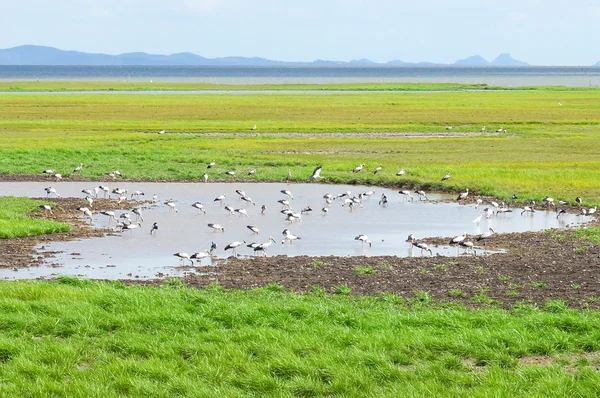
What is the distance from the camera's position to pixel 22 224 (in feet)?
75.4

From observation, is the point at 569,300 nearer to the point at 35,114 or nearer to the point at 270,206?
the point at 270,206

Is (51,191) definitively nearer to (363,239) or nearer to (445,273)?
(363,239)

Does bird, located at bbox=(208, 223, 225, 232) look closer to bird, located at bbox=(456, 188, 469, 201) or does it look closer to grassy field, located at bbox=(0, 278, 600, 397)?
bird, located at bbox=(456, 188, 469, 201)

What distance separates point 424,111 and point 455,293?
62.8 metres

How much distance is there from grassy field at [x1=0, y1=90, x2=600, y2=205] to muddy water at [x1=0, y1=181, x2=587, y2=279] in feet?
9.81

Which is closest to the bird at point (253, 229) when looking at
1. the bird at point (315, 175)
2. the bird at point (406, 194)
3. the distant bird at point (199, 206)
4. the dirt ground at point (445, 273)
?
the dirt ground at point (445, 273)

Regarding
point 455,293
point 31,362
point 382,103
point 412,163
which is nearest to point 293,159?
point 412,163

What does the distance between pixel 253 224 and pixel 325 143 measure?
24.1 meters

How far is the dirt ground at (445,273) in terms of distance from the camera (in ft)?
49.1

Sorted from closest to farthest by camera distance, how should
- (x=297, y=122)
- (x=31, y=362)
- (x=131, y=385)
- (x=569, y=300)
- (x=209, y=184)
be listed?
(x=131, y=385) < (x=31, y=362) < (x=569, y=300) < (x=209, y=184) < (x=297, y=122)

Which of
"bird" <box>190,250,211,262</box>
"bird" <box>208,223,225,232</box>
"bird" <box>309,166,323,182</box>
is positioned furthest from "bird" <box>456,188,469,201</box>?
"bird" <box>190,250,211,262</box>

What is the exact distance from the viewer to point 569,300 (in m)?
14.3

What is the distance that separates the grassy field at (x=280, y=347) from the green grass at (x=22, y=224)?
8.44 metres

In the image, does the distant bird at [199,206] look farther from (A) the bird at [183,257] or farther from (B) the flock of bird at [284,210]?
(A) the bird at [183,257]
